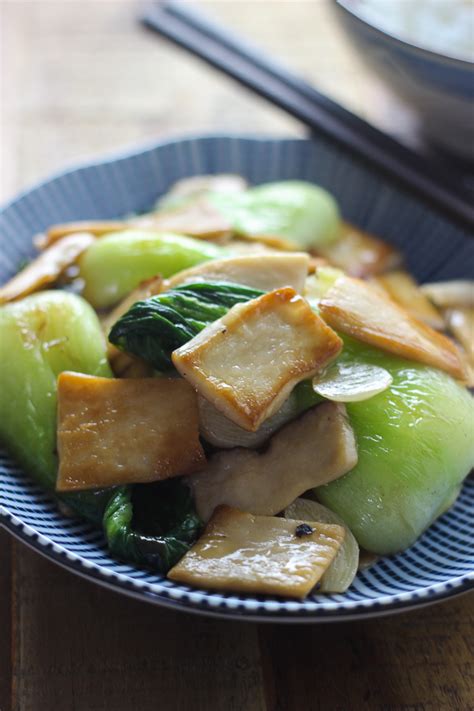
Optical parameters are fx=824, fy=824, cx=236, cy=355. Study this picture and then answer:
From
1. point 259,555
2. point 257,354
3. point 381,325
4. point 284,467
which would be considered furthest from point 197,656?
point 381,325

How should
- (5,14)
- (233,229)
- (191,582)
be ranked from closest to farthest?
(191,582) → (233,229) → (5,14)

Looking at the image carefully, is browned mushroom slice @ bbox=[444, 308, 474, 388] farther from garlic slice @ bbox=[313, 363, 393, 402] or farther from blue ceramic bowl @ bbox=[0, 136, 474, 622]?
garlic slice @ bbox=[313, 363, 393, 402]

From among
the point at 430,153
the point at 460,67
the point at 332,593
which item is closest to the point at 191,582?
the point at 332,593

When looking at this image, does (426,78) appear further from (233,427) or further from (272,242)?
(233,427)

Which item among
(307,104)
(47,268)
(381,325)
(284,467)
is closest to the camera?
(284,467)

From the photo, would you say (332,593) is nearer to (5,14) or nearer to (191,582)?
(191,582)

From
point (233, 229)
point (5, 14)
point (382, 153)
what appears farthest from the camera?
point (5, 14)

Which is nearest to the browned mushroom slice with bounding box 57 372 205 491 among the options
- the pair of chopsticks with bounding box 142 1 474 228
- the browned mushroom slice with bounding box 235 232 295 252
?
the browned mushroom slice with bounding box 235 232 295 252
